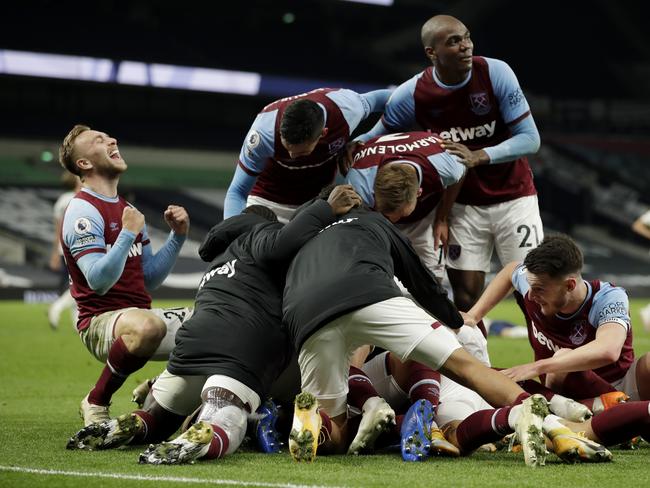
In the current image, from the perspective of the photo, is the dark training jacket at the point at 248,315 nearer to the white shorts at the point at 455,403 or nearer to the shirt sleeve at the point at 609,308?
the white shorts at the point at 455,403

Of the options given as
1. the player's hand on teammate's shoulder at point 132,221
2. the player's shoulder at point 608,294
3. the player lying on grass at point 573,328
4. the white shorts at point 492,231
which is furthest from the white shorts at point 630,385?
the player's hand on teammate's shoulder at point 132,221

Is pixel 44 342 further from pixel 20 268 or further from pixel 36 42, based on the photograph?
pixel 36 42

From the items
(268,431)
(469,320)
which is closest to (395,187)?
(469,320)

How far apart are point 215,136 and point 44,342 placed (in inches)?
610

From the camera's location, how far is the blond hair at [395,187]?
4.86m

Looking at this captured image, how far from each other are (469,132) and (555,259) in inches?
79.0

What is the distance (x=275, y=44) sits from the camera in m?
26.8

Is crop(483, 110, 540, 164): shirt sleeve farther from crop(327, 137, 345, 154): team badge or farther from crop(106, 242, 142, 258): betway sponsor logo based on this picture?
crop(106, 242, 142, 258): betway sponsor logo

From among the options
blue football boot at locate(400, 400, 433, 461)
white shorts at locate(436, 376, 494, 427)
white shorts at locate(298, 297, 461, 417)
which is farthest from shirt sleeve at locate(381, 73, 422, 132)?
blue football boot at locate(400, 400, 433, 461)

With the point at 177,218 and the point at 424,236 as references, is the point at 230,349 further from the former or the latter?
the point at 424,236

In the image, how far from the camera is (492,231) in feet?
22.3

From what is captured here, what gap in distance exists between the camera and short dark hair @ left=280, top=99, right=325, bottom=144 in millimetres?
5488

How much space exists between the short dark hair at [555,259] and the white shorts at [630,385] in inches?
26.4

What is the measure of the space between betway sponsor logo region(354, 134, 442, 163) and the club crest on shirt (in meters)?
1.52
